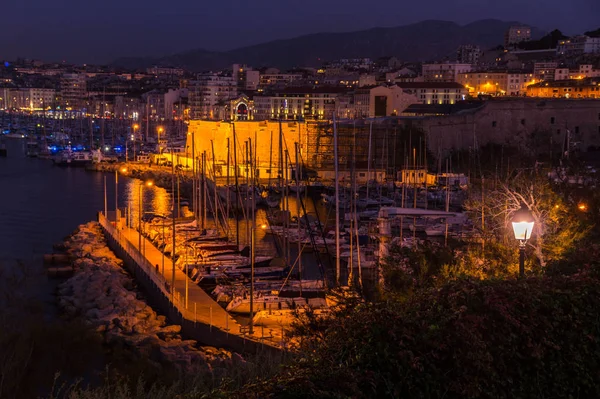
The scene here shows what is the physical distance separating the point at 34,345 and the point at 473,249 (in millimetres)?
3315

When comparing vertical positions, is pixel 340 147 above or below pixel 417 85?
below

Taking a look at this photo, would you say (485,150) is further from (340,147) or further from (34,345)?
(34,345)

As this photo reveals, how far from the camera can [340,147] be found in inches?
781

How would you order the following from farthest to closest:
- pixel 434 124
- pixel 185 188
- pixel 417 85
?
1. pixel 417 85
2. pixel 434 124
3. pixel 185 188

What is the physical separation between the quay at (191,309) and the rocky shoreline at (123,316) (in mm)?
123

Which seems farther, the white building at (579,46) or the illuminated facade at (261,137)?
the white building at (579,46)

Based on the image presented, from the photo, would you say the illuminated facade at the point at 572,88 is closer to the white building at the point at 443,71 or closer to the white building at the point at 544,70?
the white building at the point at 544,70

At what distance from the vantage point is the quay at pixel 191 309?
600 cm

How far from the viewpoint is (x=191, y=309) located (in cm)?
705

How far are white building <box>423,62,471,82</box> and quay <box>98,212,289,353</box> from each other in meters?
29.5

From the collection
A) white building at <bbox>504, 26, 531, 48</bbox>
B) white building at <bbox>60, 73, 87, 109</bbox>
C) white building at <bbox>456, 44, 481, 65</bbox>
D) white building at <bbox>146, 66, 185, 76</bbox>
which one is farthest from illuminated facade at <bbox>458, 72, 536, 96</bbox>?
white building at <bbox>146, 66, 185, 76</bbox>

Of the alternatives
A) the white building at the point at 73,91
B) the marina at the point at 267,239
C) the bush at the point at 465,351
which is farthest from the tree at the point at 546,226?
the white building at the point at 73,91

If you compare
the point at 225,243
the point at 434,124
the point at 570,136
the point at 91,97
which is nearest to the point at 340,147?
the point at 434,124

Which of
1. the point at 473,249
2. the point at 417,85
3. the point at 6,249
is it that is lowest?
the point at 6,249
